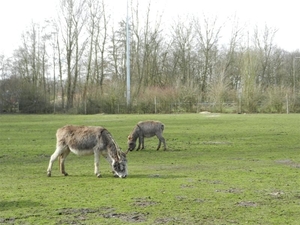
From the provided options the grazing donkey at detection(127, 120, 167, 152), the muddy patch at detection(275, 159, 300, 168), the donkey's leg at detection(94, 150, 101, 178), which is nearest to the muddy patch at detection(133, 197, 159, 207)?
the donkey's leg at detection(94, 150, 101, 178)

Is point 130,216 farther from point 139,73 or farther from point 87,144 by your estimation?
point 139,73

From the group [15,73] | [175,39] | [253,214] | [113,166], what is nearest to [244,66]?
[175,39]

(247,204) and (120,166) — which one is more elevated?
→ (120,166)

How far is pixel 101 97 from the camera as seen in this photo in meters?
60.3

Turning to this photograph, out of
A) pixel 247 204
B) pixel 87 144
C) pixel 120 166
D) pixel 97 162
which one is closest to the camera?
pixel 247 204

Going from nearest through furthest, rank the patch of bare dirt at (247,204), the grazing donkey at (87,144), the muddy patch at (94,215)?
the muddy patch at (94,215) < the patch of bare dirt at (247,204) < the grazing donkey at (87,144)

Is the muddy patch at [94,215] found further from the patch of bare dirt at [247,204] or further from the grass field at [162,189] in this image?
the patch of bare dirt at [247,204]

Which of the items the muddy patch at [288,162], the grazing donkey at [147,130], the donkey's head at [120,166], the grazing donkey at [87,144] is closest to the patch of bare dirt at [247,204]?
the donkey's head at [120,166]

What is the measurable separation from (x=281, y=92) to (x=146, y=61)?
74.6 feet

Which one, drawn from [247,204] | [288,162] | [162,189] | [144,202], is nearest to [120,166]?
[162,189]

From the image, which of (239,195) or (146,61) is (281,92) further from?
(239,195)

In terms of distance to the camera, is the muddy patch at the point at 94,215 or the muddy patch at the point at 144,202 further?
the muddy patch at the point at 144,202

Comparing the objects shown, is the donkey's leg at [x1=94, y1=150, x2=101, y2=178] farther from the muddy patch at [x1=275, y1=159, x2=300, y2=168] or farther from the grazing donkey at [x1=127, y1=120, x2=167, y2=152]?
the grazing donkey at [x1=127, y1=120, x2=167, y2=152]

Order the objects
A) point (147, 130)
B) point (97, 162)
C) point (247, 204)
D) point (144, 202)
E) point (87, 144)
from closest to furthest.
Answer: point (247, 204) → point (144, 202) → point (97, 162) → point (87, 144) → point (147, 130)
